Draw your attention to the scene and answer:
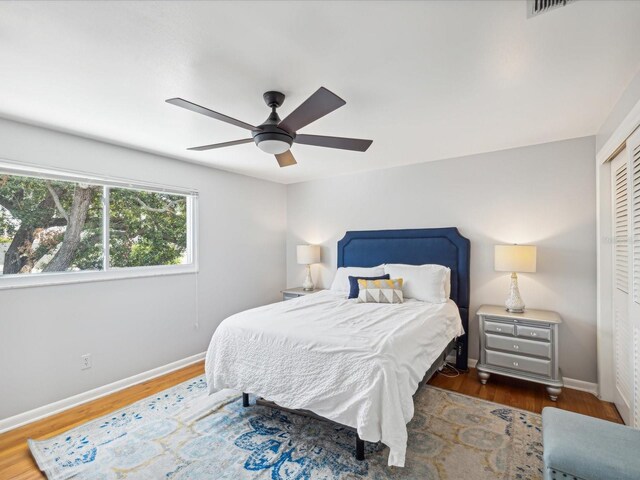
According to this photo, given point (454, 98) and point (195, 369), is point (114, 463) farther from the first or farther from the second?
point (454, 98)

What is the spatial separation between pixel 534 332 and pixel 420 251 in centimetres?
141

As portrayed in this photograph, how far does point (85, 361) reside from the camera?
2.85m

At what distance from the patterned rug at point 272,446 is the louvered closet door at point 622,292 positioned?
0.68 metres

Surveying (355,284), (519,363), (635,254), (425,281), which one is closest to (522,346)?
(519,363)

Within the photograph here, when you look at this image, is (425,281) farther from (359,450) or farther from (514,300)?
(359,450)

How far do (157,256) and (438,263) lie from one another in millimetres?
3284

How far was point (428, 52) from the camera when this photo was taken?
5.48ft

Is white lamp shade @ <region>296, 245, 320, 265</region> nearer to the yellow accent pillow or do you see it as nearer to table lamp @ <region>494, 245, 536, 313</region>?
the yellow accent pillow

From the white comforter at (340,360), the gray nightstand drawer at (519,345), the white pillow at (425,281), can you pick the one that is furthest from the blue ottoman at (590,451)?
the white pillow at (425,281)

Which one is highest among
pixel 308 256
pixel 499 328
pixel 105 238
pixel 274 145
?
pixel 274 145

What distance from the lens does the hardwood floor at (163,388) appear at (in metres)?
2.09

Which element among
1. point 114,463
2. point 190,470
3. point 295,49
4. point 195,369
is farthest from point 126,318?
point 295,49

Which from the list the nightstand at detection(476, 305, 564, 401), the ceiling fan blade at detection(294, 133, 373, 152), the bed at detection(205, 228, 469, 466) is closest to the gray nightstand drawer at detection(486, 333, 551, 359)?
the nightstand at detection(476, 305, 564, 401)

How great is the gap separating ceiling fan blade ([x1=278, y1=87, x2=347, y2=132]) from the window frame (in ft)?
7.03
